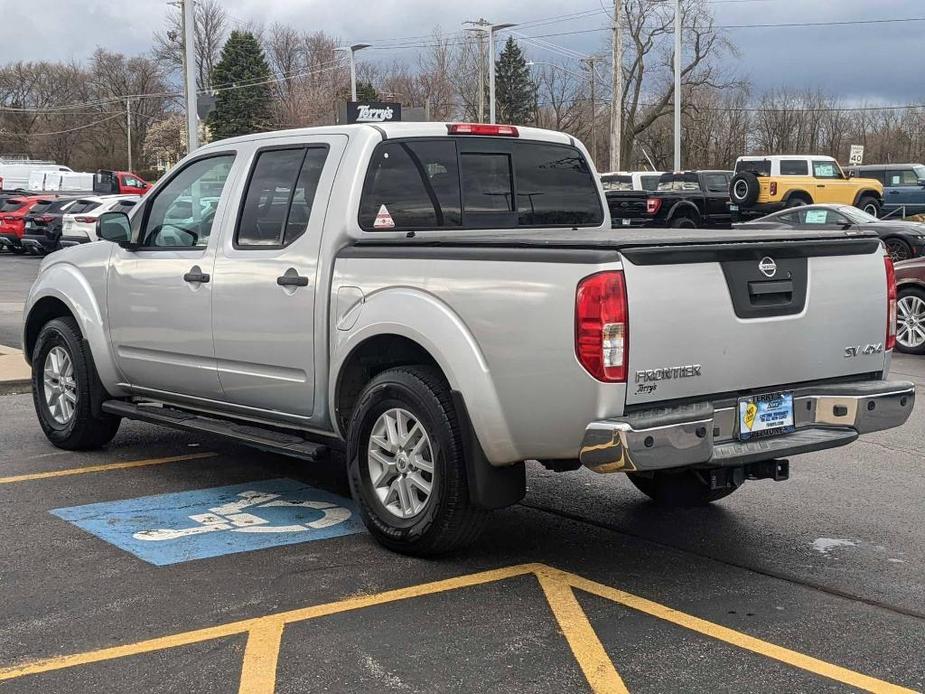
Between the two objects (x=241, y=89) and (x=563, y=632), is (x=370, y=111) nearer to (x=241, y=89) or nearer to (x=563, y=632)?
(x=563, y=632)

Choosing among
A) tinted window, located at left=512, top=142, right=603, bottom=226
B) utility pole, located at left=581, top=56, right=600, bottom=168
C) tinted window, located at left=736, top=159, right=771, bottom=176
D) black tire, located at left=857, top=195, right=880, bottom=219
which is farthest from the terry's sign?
utility pole, located at left=581, top=56, right=600, bottom=168

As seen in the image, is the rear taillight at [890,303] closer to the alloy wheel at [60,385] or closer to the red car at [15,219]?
the alloy wheel at [60,385]

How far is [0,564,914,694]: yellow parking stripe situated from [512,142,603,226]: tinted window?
219 centimetres

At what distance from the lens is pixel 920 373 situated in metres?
11.5

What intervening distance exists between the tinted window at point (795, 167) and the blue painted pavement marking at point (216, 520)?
101 feet

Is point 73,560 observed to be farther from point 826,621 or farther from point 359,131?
point 826,621

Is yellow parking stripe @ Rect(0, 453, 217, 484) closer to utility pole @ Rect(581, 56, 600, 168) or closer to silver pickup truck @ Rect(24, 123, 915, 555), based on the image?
silver pickup truck @ Rect(24, 123, 915, 555)

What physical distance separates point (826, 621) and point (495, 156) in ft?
9.88

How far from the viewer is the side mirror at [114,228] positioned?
6.75 meters

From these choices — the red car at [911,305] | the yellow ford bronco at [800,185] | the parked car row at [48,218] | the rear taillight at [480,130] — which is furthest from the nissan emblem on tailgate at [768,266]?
the yellow ford bronco at [800,185]

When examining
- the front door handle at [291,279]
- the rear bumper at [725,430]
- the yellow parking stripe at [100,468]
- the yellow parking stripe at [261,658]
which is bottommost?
the yellow parking stripe at [261,658]

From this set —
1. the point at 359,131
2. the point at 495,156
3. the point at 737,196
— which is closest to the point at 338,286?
the point at 359,131

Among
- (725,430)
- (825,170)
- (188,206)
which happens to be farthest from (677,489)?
(825,170)

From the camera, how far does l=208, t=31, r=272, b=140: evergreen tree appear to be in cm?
7875
